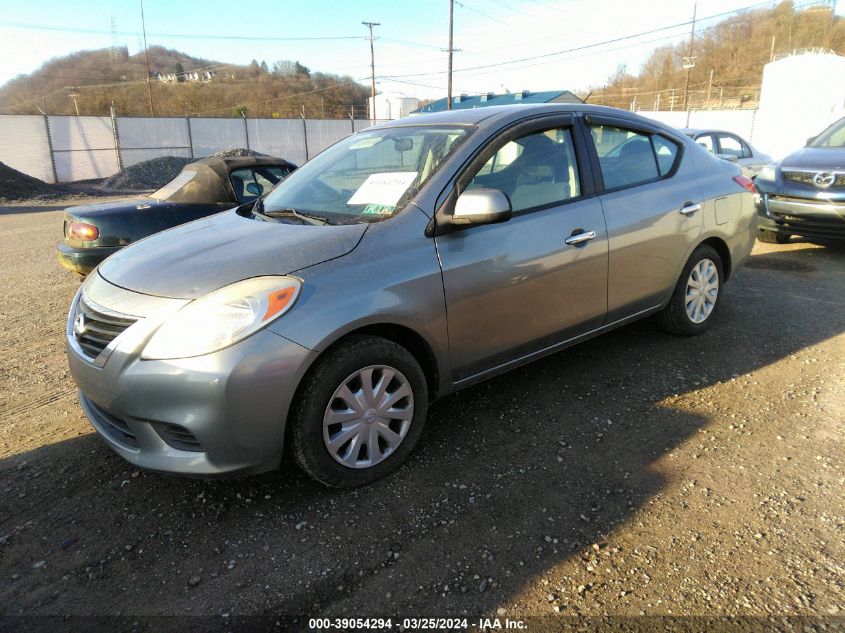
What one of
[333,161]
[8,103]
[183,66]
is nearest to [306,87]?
[183,66]

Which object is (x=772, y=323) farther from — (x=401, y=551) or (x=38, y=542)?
(x=38, y=542)

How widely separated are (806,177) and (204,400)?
25.0 feet

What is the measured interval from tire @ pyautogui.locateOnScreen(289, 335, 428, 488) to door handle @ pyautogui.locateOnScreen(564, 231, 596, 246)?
1.24 m

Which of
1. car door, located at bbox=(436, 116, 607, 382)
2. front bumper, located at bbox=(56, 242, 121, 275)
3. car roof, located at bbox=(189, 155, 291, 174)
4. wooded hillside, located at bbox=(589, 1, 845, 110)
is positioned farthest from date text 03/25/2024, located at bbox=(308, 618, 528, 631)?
wooded hillside, located at bbox=(589, 1, 845, 110)

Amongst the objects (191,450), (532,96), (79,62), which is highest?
(79,62)

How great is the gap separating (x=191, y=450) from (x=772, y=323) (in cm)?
470

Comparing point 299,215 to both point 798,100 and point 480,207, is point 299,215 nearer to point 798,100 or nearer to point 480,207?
point 480,207

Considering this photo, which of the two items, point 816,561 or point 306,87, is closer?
point 816,561

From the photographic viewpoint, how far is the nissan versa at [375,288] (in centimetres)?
242

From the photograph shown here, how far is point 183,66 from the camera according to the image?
97188mm

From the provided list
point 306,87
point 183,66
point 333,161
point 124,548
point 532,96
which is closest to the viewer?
point 124,548

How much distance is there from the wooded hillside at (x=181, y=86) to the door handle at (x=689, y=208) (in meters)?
59.2

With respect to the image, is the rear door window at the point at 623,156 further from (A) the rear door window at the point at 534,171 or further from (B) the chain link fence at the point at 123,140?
(B) the chain link fence at the point at 123,140

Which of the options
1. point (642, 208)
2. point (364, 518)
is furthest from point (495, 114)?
point (364, 518)
